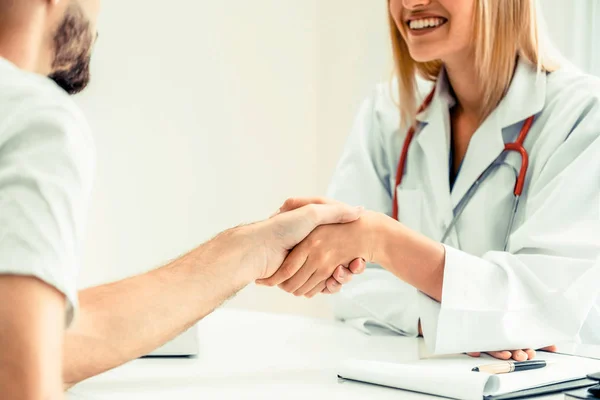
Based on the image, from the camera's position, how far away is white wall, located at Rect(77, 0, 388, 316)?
2.42 m

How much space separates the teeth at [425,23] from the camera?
5.43ft

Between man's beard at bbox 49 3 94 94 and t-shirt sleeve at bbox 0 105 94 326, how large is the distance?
16 centimetres

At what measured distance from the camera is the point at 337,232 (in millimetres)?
1423

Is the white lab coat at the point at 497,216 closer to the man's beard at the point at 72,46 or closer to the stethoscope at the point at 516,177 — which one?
the stethoscope at the point at 516,177

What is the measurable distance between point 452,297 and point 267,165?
61.8 inches

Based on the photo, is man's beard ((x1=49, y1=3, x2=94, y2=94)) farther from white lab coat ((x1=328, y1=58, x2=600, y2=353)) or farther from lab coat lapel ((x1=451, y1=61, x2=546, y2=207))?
lab coat lapel ((x1=451, y1=61, x2=546, y2=207))

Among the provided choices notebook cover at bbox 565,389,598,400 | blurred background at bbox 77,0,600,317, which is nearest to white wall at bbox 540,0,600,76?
blurred background at bbox 77,0,600,317

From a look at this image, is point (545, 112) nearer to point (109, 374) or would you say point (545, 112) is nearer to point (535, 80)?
point (535, 80)

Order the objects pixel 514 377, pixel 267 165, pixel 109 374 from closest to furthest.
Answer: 1. pixel 514 377
2. pixel 109 374
3. pixel 267 165

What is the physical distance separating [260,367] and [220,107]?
1646mm

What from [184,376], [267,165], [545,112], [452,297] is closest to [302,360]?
[184,376]

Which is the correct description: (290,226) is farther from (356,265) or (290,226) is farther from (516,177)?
(516,177)

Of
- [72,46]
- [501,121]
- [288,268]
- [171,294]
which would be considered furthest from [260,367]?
[501,121]

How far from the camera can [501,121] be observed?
1.59m
